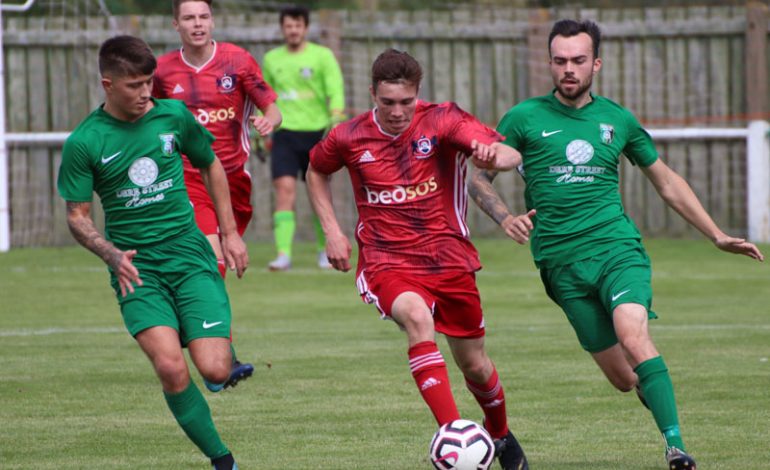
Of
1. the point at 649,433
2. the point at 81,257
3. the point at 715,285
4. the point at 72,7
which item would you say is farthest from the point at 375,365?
the point at 72,7

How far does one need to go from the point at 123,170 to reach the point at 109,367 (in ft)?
11.1

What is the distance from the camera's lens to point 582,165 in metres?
6.95

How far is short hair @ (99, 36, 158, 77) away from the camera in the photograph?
21.2 ft

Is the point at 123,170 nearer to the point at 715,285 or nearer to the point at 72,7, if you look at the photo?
the point at 715,285

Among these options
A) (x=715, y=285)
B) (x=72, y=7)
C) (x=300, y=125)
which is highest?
(x=72, y=7)

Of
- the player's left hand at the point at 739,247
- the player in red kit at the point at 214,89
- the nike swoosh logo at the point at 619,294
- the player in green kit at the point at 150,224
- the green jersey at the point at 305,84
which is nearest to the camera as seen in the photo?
the player in green kit at the point at 150,224

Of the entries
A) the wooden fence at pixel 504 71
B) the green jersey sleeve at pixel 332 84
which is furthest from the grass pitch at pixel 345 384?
the wooden fence at pixel 504 71

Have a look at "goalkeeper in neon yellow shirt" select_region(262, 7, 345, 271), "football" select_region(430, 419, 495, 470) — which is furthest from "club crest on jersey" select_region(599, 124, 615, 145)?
"goalkeeper in neon yellow shirt" select_region(262, 7, 345, 271)

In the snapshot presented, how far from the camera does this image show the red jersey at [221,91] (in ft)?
30.8

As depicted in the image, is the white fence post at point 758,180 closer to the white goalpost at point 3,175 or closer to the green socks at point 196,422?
the white goalpost at point 3,175

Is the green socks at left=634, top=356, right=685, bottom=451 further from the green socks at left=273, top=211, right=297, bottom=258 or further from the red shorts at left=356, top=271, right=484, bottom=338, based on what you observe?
the green socks at left=273, top=211, right=297, bottom=258

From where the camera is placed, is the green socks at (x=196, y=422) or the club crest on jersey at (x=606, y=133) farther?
the club crest on jersey at (x=606, y=133)

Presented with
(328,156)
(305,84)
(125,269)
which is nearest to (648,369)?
(328,156)

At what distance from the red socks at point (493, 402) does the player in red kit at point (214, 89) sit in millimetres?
2804
